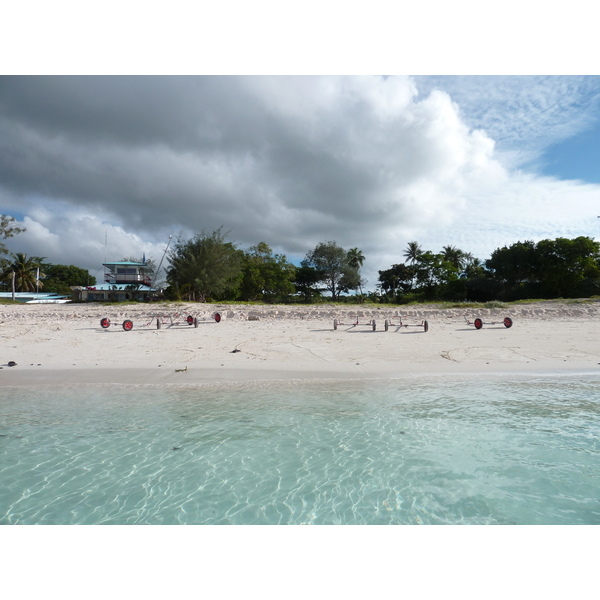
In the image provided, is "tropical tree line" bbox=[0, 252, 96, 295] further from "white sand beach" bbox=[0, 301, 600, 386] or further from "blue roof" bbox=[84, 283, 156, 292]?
"white sand beach" bbox=[0, 301, 600, 386]

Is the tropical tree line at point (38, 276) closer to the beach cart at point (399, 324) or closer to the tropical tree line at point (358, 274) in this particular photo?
the tropical tree line at point (358, 274)

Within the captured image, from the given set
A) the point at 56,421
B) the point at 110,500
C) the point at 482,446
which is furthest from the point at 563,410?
the point at 56,421

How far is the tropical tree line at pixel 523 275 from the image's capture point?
4288cm

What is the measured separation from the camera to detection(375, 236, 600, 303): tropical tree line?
141 feet

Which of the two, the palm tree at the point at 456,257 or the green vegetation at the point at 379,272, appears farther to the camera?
the palm tree at the point at 456,257

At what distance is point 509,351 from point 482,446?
9509 mm

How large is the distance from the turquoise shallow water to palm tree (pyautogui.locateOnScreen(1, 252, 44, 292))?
67.2 meters

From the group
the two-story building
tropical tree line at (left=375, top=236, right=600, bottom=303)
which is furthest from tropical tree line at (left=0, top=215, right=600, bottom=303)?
the two-story building

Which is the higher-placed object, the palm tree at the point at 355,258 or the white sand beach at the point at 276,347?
the palm tree at the point at 355,258

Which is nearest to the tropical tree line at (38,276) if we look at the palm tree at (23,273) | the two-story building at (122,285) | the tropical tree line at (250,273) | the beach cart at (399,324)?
the palm tree at (23,273)

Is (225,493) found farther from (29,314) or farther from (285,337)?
(29,314)

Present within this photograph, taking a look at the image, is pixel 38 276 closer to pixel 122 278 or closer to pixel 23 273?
pixel 23 273

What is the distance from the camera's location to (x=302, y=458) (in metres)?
5.59

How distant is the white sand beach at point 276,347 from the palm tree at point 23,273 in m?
47.5
